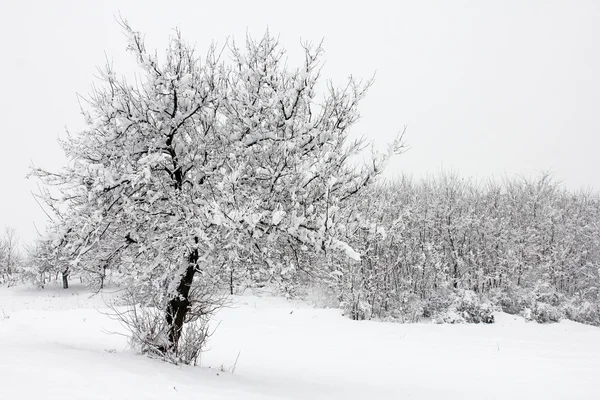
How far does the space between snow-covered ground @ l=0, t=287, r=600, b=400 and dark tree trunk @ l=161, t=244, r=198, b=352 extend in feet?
2.27

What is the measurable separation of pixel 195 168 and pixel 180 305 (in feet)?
8.71

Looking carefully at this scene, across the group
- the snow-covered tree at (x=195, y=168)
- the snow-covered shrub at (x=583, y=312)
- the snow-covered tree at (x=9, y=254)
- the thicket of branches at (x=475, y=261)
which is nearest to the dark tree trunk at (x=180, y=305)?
the snow-covered tree at (x=195, y=168)

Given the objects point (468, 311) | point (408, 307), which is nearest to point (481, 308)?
point (468, 311)

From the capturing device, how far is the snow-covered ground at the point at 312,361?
4.82 m

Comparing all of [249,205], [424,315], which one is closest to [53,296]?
[424,315]

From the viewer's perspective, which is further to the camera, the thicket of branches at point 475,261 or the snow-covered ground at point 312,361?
the thicket of branches at point 475,261

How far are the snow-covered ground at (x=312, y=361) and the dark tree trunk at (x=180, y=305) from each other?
0.69 m

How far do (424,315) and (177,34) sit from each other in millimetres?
20066

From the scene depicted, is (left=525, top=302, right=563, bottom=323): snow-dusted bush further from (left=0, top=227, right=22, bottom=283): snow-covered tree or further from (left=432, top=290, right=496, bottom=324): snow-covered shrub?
(left=0, top=227, right=22, bottom=283): snow-covered tree

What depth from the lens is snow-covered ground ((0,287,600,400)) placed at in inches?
190

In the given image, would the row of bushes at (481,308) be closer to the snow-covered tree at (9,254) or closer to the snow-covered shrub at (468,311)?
the snow-covered shrub at (468,311)

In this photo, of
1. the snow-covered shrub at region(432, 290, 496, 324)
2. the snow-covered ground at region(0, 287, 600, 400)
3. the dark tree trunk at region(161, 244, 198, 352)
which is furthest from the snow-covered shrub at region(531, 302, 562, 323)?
the dark tree trunk at region(161, 244, 198, 352)

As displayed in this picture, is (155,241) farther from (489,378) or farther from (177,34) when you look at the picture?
(489,378)

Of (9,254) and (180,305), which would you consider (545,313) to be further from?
(9,254)
